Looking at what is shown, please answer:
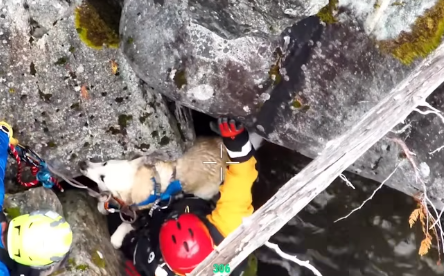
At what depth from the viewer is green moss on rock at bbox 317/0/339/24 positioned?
342 centimetres

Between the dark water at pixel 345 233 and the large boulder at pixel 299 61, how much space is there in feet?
3.63

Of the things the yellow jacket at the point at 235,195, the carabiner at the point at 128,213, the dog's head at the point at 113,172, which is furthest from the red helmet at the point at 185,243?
the dog's head at the point at 113,172

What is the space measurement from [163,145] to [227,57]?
112 centimetres

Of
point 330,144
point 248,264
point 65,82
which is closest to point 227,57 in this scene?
point 330,144

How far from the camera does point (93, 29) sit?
3.56 m

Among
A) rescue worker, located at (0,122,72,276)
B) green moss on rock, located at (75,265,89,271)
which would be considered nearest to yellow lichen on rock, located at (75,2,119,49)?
rescue worker, located at (0,122,72,276)

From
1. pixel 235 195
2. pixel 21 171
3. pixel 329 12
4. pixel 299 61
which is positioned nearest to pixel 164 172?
pixel 235 195

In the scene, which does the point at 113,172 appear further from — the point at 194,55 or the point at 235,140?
the point at 194,55

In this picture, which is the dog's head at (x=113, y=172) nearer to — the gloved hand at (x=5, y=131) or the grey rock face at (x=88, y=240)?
the grey rock face at (x=88, y=240)

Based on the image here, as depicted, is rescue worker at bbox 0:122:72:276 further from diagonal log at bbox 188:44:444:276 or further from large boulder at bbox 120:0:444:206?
large boulder at bbox 120:0:444:206

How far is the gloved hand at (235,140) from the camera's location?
417 cm

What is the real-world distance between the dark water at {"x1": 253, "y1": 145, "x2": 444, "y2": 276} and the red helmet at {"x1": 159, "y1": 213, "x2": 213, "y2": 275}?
120 cm

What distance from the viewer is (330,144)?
11.3 feet

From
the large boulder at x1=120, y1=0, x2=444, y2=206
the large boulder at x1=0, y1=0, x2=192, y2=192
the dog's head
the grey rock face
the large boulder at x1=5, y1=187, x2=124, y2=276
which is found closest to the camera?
the large boulder at x1=120, y1=0, x2=444, y2=206
